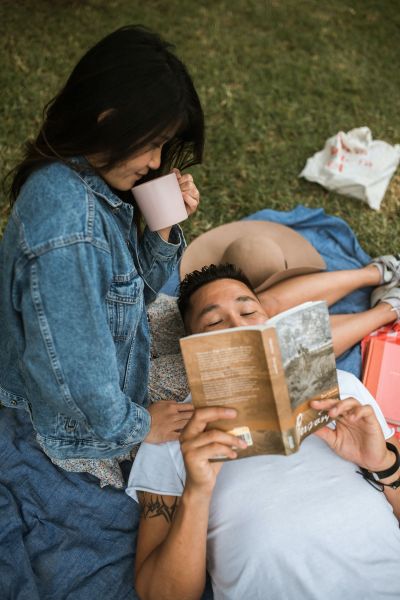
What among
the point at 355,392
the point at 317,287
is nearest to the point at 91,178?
the point at 355,392

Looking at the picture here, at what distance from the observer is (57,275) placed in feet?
4.43

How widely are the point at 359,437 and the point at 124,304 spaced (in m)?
0.99

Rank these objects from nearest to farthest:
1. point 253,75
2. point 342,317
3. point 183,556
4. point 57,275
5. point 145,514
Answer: point 57,275 → point 183,556 → point 145,514 → point 342,317 → point 253,75

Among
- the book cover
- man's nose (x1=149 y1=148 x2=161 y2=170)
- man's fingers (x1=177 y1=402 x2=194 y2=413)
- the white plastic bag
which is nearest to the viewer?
man's nose (x1=149 y1=148 x2=161 y2=170)

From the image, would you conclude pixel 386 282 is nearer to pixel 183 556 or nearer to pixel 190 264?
pixel 190 264

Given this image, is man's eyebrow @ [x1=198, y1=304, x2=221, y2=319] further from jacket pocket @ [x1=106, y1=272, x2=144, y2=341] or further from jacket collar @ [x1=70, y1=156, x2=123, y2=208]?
jacket collar @ [x1=70, y1=156, x2=123, y2=208]

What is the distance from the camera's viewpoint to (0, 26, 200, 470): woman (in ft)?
4.49

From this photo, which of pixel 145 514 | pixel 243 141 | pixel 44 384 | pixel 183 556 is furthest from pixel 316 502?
pixel 243 141

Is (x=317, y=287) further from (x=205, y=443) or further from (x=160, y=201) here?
(x=205, y=443)

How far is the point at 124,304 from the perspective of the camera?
1755 mm

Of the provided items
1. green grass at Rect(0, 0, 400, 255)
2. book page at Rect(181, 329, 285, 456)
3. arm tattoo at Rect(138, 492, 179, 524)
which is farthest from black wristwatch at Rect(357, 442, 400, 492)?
green grass at Rect(0, 0, 400, 255)

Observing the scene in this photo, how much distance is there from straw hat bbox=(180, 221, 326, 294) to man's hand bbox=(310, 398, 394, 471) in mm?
1154

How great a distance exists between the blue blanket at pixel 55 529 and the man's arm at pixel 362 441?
0.77 m

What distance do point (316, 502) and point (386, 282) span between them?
175 cm
